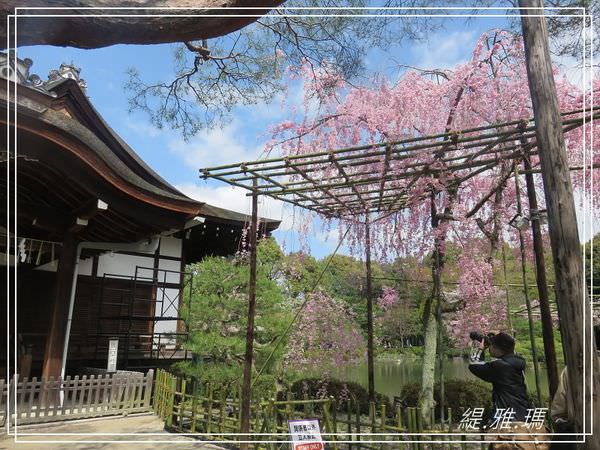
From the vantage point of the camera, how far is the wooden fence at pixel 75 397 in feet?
21.2

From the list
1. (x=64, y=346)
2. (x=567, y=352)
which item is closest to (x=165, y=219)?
(x=64, y=346)

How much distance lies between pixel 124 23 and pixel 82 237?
21.0 ft

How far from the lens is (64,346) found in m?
7.70

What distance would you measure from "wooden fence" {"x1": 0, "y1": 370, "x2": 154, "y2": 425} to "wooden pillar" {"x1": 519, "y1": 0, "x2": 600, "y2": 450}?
6635 millimetres

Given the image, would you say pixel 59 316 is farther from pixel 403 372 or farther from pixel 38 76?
pixel 403 372

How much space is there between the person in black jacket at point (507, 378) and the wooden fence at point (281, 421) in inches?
19.0

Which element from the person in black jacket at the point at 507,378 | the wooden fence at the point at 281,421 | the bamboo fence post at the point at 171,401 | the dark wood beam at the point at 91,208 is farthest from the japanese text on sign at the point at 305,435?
the dark wood beam at the point at 91,208

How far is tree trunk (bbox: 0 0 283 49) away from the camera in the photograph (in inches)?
101

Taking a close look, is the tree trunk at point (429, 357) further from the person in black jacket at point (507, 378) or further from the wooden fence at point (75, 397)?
the wooden fence at point (75, 397)

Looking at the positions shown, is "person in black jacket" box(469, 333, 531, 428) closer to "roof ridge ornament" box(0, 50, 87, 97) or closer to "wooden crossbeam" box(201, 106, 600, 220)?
"wooden crossbeam" box(201, 106, 600, 220)

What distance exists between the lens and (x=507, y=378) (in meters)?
3.16

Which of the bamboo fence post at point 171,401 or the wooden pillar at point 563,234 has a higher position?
the wooden pillar at point 563,234

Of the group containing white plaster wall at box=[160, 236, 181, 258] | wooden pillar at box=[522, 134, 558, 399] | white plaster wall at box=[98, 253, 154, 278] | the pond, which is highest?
white plaster wall at box=[160, 236, 181, 258]

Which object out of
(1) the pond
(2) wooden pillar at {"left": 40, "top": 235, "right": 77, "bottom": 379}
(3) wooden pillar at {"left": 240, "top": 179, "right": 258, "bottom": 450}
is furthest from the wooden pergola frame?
(1) the pond
